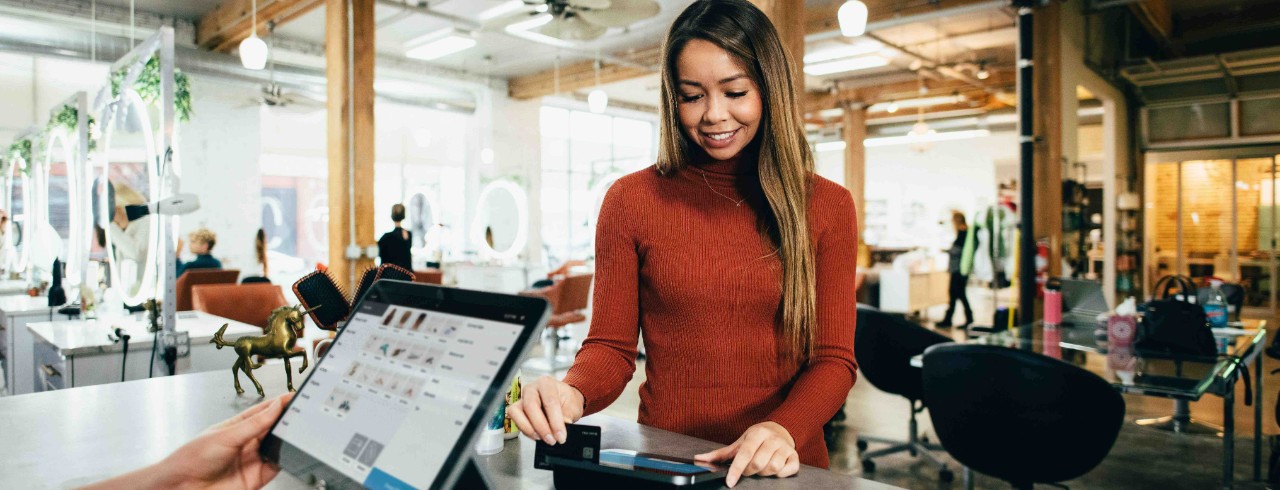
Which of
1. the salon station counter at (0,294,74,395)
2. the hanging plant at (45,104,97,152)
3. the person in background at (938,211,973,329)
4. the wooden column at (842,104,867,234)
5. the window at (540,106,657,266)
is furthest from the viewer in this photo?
the window at (540,106,657,266)

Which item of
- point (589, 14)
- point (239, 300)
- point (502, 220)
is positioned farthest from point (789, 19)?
point (502, 220)

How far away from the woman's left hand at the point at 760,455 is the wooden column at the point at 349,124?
6289 mm

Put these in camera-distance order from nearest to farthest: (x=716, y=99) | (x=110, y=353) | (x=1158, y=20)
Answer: (x=716, y=99) → (x=110, y=353) → (x=1158, y=20)

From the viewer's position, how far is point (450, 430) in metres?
0.67

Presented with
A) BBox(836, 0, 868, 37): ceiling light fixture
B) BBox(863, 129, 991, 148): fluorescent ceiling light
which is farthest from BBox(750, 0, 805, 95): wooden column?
BBox(863, 129, 991, 148): fluorescent ceiling light

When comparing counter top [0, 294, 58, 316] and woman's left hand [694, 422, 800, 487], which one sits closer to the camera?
woman's left hand [694, 422, 800, 487]

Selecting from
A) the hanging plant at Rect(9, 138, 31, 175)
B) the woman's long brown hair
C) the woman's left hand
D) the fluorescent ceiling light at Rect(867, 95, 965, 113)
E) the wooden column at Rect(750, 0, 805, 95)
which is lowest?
the woman's left hand

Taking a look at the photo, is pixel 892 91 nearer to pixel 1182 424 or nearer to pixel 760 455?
pixel 1182 424

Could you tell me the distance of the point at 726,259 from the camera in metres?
1.33

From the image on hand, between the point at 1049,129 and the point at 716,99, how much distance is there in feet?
21.9

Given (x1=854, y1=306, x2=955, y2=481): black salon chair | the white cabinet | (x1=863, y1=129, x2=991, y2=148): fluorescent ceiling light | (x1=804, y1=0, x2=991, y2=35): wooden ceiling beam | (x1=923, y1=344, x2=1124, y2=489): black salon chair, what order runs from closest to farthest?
(x1=923, y1=344, x2=1124, y2=489): black salon chair, (x1=854, y1=306, x2=955, y2=481): black salon chair, (x1=804, y1=0, x2=991, y2=35): wooden ceiling beam, the white cabinet, (x1=863, y1=129, x2=991, y2=148): fluorescent ceiling light

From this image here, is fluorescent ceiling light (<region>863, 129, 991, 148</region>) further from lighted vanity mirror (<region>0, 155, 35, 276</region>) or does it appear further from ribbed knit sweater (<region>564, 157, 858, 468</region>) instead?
ribbed knit sweater (<region>564, 157, 858, 468</region>)

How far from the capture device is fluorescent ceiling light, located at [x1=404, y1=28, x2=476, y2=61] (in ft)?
32.6

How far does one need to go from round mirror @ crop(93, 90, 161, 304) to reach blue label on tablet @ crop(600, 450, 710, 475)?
2475 mm
